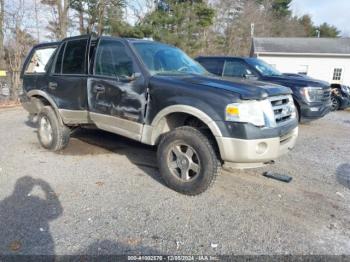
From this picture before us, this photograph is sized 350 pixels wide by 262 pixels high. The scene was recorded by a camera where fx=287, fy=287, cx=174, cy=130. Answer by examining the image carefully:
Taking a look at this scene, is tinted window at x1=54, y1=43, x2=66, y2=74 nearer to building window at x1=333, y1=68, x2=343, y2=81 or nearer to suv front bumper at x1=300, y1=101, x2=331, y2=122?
suv front bumper at x1=300, y1=101, x2=331, y2=122

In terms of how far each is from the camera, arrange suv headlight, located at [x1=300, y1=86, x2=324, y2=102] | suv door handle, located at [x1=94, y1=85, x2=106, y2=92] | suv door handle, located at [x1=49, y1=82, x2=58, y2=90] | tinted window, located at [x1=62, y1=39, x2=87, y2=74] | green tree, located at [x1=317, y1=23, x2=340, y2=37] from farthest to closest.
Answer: green tree, located at [x1=317, y1=23, x2=340, y2=37] < suv headlight, located at [x1=300, y1=86, x2=324, y2=102] < suv door handle, located at [x1=49, y1=82, x2=58, y2=90] < tinted window, located at [x1=62, y1=39, x2=87, y2=74] < suv door handle, located at [x1=94, y1=85, x2=106, y2=92]

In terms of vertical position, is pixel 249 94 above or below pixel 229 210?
above

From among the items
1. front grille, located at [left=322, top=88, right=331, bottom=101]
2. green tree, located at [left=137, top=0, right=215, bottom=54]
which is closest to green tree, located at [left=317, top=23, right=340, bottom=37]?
green tree, located at [left=137, top=0, right=215, bottom=54]

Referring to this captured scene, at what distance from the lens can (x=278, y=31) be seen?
50.4 m

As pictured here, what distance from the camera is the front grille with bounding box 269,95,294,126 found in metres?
3.64

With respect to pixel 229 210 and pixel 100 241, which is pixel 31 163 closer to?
pixel 100 241

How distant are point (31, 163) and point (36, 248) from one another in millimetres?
2593

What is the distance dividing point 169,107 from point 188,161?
2.47ft

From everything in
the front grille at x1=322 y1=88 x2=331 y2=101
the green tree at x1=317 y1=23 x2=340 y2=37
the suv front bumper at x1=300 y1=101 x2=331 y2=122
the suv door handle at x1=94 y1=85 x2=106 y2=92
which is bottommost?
the suv front bumper at x1=300 y1=101 x2=331 y2=122

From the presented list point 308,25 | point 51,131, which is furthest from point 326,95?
point 308,25

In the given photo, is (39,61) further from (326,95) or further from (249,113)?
(326,95)

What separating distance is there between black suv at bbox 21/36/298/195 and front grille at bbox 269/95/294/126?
0.04 feet

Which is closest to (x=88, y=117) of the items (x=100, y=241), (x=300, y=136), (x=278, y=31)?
(x=100, y=241)

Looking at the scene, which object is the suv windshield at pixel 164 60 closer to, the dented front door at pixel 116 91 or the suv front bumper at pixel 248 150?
the dented front door at pixel 116 91
